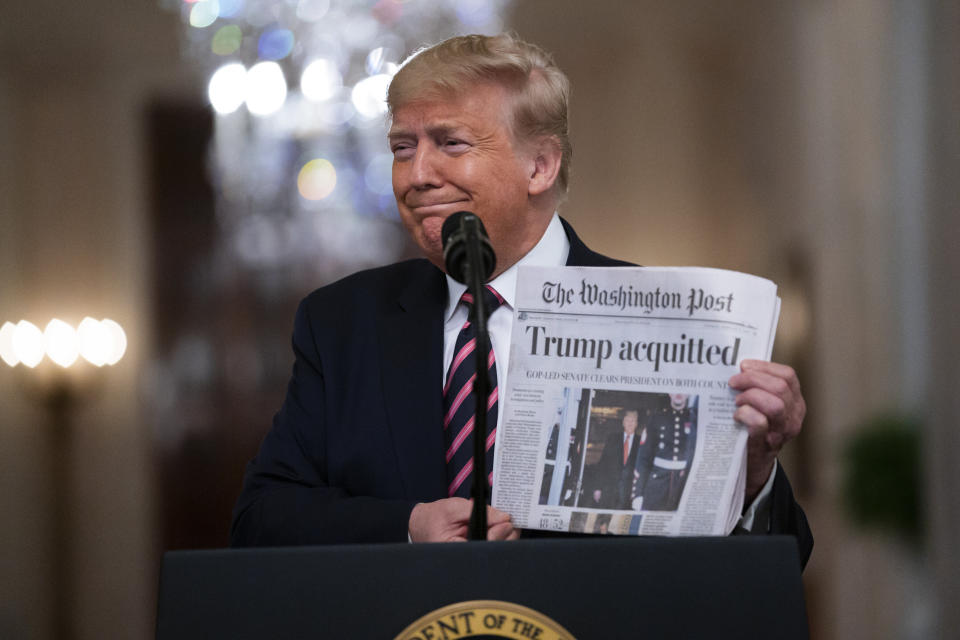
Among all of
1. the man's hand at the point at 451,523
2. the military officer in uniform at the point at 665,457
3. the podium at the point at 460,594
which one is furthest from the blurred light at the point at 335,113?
the podium at the point at 460,594

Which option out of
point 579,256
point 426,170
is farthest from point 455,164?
point 579,256

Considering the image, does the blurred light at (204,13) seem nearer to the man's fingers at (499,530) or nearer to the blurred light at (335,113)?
the blurred light at (335,113)

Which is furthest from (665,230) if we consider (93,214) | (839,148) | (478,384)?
(478,384)

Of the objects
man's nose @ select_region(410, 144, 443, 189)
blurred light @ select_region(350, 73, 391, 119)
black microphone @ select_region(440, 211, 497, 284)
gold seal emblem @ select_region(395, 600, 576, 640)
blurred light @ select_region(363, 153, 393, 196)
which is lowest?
gold seal emblem @ select_region(395, 600, 576, 640)

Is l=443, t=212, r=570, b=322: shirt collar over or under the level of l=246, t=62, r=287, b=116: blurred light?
under

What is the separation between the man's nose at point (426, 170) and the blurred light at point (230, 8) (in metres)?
3.29

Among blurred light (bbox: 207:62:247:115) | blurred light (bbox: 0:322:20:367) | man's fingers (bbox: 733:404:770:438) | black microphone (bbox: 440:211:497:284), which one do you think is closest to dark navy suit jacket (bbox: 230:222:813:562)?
man's fingers (bbox: 733:404:770:438)

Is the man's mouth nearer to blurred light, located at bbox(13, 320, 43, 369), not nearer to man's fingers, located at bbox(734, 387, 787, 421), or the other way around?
man's fingers, located at bbox(734, 387, 787, 421)

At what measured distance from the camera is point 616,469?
1.10 m

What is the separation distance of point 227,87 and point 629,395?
3.69 metres

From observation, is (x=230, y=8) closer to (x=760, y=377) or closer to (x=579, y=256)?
(x=579, y=256)

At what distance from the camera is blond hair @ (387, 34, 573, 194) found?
1427 millimetres

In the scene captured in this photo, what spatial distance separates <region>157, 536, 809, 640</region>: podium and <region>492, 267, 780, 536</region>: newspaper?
0.80 feet

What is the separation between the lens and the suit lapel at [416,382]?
1350 mm
